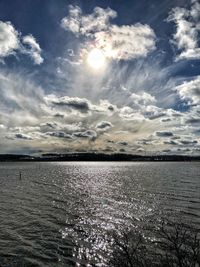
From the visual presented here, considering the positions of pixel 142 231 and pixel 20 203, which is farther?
pixel 20 203

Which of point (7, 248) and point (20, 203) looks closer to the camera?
point (7, 248)

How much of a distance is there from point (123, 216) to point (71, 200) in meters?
16.3

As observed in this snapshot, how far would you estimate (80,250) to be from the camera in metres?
25.8

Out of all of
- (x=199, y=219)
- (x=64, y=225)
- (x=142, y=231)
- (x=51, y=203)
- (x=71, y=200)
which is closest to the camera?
(x=142, y=231)

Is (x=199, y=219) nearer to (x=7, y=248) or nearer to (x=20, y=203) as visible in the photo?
(x=7, y=248)

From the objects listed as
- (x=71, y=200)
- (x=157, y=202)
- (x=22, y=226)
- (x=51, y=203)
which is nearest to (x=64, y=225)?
(x=22, y=226)

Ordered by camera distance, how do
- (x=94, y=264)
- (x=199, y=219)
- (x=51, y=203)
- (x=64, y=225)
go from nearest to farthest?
1. (x=94, y=264)
2. (x=64, y=225)
3. (x=199, y=219)
4. (x=51, y=203)

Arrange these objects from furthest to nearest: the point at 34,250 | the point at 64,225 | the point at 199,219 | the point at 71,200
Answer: the point at 71,200
the point at 199,219
the point at 64,225
the point at 34,250

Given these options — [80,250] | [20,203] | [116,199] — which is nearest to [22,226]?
[80,250]

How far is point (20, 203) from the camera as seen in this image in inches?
1932

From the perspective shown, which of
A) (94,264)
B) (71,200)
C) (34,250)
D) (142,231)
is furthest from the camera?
(71,200)

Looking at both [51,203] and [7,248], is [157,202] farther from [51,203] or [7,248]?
[7,248]

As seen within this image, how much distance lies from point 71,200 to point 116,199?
27.1 feet

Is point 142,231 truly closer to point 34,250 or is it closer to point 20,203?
point 34,250
